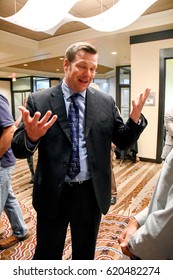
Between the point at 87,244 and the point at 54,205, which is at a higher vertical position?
the point at 54,205

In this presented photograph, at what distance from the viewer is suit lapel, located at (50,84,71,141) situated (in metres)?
1.18

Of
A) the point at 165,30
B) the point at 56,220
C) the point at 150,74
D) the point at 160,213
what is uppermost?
the point at 165,30

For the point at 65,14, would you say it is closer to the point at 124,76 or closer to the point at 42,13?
the point at 42,13

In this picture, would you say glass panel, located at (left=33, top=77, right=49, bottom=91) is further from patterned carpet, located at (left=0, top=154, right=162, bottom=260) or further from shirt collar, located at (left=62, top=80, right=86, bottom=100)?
shirt collar, located at (left=62, top=80, right=86, bottom=100)

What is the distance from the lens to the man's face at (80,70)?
1148 mm

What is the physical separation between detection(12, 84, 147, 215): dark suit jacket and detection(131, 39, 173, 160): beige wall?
3823 mm

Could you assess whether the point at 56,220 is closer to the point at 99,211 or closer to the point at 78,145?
the point at 99,211

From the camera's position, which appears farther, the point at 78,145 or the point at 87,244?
the point at 87,244

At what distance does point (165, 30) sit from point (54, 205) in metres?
4.51

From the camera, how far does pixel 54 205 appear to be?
120 cm

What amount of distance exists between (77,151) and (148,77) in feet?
13.6

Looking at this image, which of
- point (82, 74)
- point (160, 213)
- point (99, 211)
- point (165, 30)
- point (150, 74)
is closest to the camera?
point (160, 213)

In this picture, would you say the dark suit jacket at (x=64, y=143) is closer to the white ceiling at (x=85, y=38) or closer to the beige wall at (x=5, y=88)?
the white ceiling at (x=85, y=38)
